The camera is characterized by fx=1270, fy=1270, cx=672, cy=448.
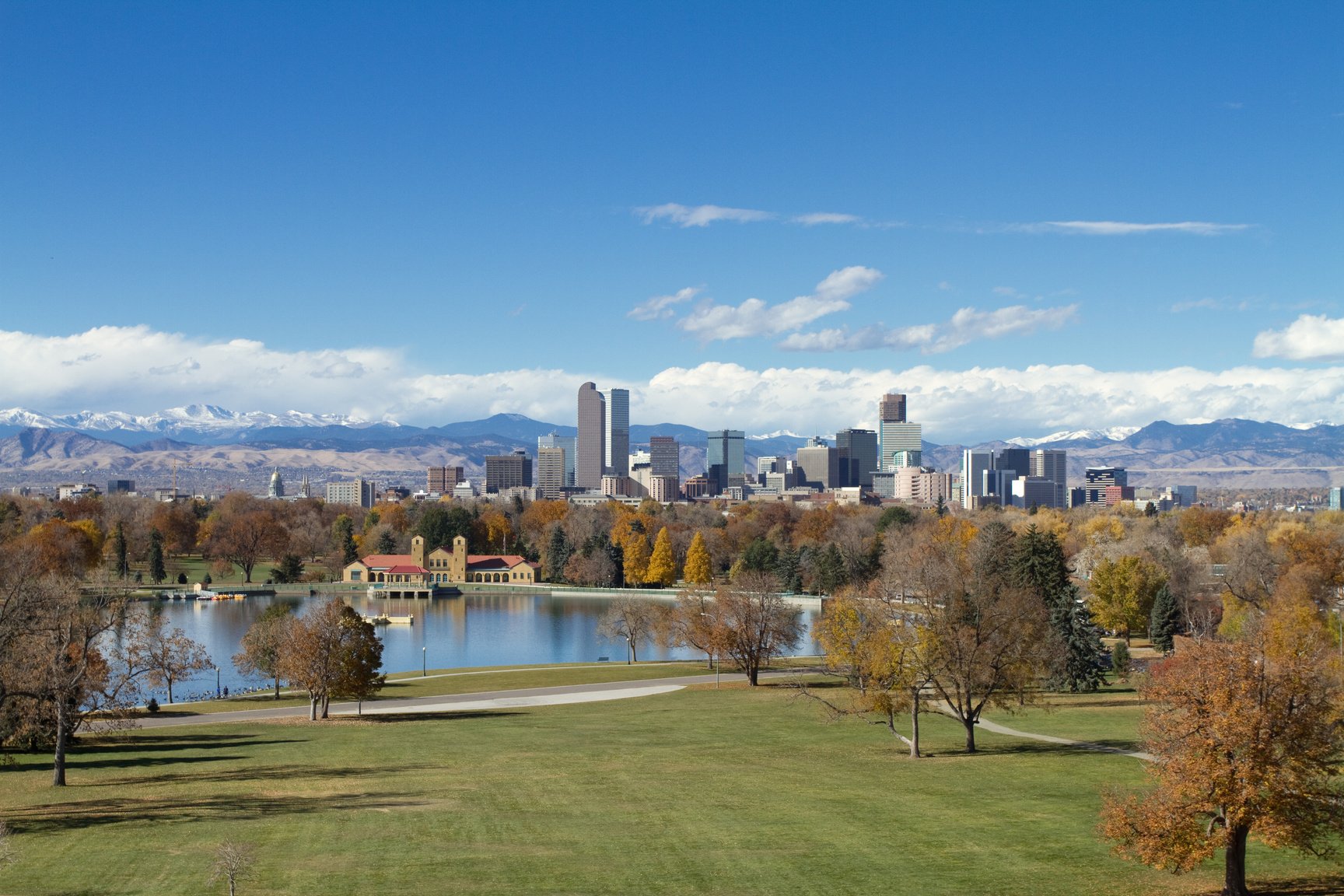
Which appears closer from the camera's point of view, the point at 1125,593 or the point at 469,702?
the point at 469,702

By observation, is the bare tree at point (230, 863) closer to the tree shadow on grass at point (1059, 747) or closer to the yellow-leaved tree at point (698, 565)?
the tree shadow on grass at point (1059, 747)

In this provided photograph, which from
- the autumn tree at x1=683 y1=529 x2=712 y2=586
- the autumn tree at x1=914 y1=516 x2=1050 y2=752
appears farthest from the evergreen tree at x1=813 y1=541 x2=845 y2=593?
the autumn tree at x1=914 y1=516 x2=1050 y2=752

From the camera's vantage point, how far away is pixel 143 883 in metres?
22.3

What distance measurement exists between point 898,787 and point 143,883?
708 inches

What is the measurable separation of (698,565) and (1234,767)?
369 ft

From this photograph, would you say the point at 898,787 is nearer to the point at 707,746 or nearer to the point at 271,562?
the point at 707,746

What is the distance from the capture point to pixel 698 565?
433 feet

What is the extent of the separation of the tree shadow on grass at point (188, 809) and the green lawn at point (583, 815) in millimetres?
95

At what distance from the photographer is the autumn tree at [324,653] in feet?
158

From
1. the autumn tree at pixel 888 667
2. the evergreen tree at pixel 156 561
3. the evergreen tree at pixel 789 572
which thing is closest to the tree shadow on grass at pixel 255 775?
the autumn tree at pixel 888 667

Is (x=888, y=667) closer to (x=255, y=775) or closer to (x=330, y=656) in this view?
(x=255, y=775)

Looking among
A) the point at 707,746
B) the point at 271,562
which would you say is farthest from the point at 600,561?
the point at 707,746

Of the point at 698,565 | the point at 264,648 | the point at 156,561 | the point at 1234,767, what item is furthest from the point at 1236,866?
the point at 156,561

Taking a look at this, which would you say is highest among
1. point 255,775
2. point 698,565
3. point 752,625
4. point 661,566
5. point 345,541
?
point 752,625
